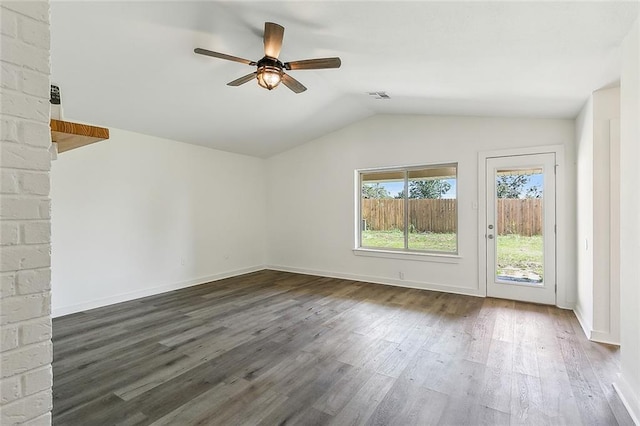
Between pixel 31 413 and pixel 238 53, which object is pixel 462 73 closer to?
pixel 238 53

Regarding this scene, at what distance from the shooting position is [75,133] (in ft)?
4.44

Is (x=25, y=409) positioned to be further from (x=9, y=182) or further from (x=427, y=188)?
(x=427, y=188)

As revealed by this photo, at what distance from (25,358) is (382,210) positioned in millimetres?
5216

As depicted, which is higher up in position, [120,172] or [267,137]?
[267,137]

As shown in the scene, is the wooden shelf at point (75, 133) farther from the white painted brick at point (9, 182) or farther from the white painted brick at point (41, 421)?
the white painted brick at point (41, 421)

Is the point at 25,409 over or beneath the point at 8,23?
beneath

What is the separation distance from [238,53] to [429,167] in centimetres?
348

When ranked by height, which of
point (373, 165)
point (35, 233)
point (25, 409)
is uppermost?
point (373, 165)

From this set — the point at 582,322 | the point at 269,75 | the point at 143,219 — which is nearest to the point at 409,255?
the point at 582,322

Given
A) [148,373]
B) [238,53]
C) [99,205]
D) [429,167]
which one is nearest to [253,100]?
[238,53]

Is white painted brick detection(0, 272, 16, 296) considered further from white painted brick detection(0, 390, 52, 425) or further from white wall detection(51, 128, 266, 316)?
white wall detection(51, 128, 266, 316)

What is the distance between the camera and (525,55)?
7.97 feet

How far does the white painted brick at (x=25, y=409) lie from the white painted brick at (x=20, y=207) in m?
0.57

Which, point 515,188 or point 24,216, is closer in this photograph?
point 24,216
